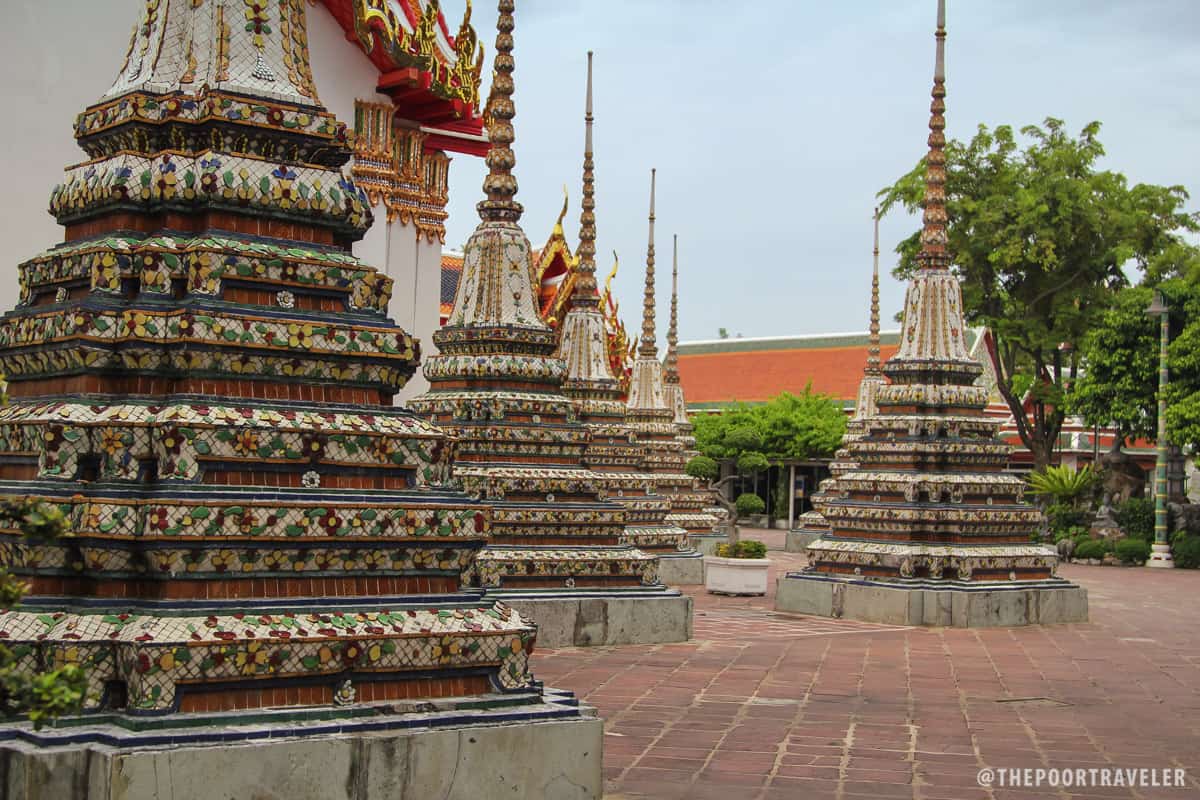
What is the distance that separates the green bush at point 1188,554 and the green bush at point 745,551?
14790mm

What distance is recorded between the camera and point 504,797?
5.85 metres

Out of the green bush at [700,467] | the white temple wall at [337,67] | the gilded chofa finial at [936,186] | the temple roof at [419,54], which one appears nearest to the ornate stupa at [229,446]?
the temple roof at [419,54]

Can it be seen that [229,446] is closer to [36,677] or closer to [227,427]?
[227,427]

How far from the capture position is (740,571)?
60.2ft

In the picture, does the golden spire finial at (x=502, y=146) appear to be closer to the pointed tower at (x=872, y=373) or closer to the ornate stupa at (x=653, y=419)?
the ornate stupa at (x=653, y=419)

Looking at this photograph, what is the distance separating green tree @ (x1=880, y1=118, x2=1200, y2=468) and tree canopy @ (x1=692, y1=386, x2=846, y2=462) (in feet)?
17.3

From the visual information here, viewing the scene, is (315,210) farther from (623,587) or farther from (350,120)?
(350,120)

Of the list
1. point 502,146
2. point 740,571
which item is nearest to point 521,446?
point 502,146

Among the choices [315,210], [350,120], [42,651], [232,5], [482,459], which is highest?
Answer: [350,120]

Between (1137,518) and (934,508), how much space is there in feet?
61.3

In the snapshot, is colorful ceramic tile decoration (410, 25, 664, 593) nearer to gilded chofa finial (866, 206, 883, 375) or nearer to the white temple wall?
the white temple wall

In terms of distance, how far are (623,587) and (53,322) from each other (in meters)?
7.51

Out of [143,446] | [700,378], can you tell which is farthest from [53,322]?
[700,378]

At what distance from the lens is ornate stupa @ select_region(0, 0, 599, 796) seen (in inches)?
216
